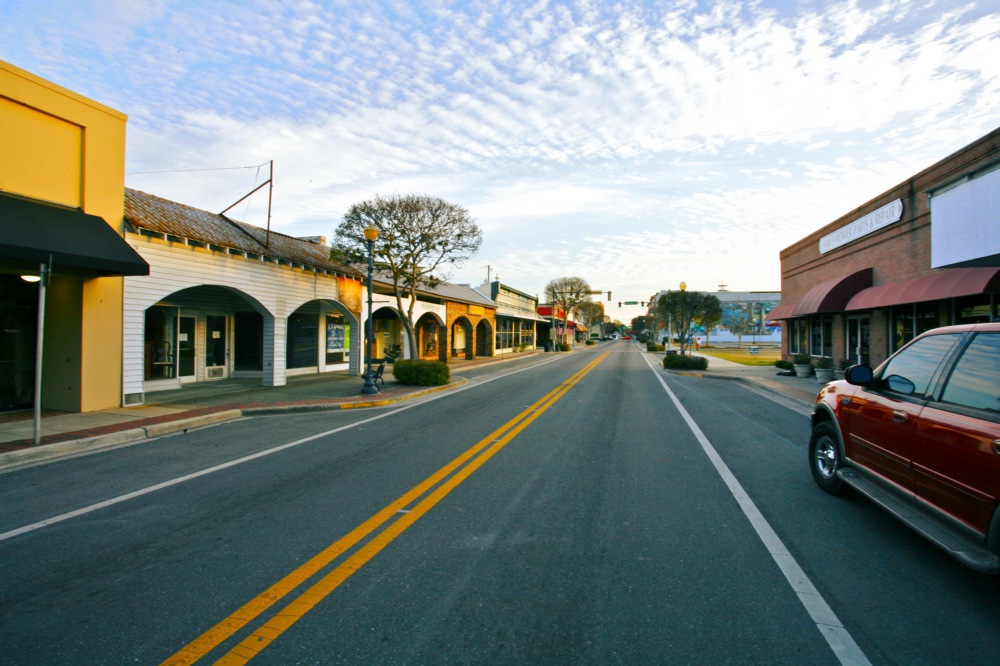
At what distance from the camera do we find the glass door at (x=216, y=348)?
1766 centimetres

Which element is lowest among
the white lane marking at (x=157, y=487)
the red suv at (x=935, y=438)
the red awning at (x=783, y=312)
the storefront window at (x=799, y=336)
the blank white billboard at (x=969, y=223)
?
the white lane marking at (x=157, y=487)

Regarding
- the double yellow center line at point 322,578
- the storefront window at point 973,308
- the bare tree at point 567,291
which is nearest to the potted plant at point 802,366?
the storefront window at point 973,308

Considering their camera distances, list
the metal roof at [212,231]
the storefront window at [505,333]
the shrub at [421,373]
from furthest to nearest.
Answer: the storefront window at [505,333] → the shrub at [421,373] → the metal roof at [212,231]

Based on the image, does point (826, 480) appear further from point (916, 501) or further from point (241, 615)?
point (241, 615)

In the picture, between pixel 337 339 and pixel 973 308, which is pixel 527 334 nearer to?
pixel 337 339

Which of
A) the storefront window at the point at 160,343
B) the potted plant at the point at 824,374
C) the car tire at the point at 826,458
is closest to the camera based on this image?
the car tire at the point at 826,458

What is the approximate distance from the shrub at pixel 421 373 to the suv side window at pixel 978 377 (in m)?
14.2

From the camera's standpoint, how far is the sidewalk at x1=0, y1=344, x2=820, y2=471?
8047mm

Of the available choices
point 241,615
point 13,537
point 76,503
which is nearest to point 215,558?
point 241,615

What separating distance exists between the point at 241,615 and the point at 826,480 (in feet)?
18.4

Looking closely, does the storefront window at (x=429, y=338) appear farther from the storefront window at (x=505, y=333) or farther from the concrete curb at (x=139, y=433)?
the concrete curb at (x=139, y=433)

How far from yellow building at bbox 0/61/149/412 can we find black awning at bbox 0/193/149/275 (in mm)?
24

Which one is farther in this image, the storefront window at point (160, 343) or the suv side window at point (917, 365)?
the storefront window at point (160, 343)

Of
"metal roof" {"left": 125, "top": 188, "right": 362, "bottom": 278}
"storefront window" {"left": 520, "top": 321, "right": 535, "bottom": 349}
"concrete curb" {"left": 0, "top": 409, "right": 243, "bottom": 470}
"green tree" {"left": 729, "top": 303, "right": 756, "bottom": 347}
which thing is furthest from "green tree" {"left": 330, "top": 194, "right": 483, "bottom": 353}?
"green tree" {"left": 729, "top": 303, "right": 756, "bottom": 347}
